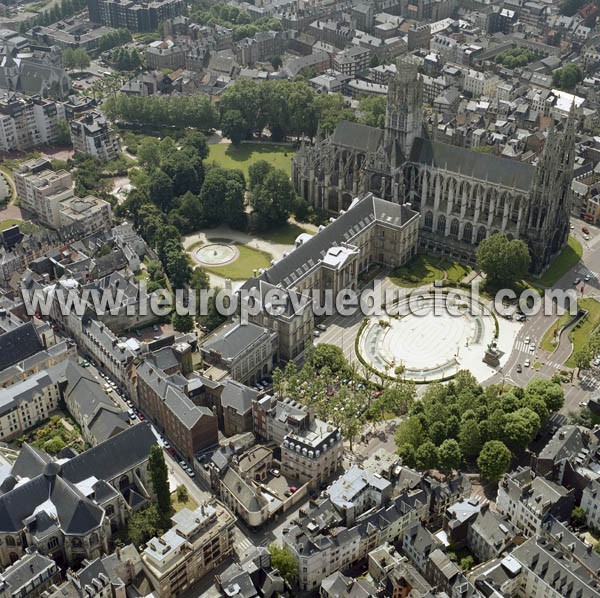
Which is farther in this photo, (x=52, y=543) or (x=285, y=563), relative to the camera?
(x=52, y=543)

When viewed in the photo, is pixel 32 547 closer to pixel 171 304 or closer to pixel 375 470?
pixel 375 470

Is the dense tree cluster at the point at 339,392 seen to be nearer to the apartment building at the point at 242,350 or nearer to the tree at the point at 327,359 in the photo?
the tree at the point at 327,359

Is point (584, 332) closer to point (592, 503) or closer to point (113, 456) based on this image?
point (592, 503)

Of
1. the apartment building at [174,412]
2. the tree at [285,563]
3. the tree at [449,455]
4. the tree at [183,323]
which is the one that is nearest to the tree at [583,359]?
the tree at [449,455]

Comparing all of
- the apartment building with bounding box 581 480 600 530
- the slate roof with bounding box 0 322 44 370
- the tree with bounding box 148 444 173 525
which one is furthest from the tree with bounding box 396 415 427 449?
the slate roof with bounding box 0 322 44 370

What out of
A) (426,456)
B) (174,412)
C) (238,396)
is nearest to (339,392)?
(238,396)

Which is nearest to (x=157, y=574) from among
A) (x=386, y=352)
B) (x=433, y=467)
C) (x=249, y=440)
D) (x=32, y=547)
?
(x=32, y=547)
